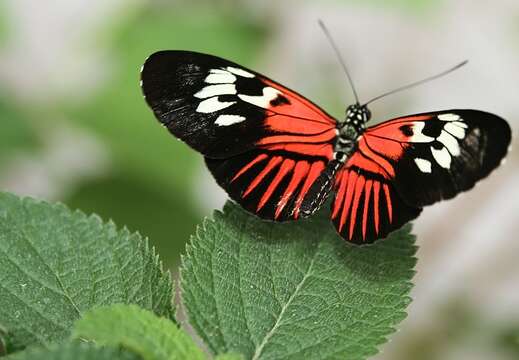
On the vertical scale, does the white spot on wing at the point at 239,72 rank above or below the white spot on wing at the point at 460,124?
below

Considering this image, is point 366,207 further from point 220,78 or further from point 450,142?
point 220,78

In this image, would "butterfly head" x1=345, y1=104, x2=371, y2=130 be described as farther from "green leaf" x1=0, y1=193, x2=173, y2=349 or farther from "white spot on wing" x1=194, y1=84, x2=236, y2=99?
"green leaf" x1=0, y1=193, x2=173, y2=349

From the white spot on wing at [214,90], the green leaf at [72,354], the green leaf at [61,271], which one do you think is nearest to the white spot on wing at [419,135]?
the white spot on wing at [214,90]

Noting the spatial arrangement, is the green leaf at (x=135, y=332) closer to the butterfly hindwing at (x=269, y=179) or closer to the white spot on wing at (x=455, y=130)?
the butterfly hindwing at (x=269, y=179)

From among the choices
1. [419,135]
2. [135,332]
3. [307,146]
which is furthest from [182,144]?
[135,332]

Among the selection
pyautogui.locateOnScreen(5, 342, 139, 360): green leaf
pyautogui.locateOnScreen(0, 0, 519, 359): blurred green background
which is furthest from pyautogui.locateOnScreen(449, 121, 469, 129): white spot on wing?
pyautogui.locateOnScreen(0, 0, 519, 359): blurred green background

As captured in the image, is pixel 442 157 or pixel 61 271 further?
pixel 442 157

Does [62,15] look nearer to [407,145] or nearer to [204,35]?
[204,35]
